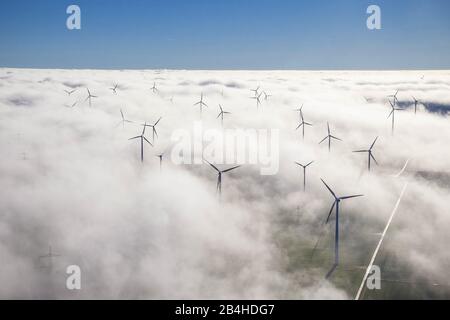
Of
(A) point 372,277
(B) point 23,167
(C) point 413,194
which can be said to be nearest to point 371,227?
(A) point 372,277

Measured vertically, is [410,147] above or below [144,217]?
above

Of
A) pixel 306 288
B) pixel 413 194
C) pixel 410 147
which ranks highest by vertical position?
pixel 410 147

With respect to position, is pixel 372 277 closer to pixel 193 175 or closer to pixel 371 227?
pixel 371 227

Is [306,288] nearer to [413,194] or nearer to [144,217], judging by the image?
[144,217]

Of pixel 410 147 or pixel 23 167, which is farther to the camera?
pixel 410 147

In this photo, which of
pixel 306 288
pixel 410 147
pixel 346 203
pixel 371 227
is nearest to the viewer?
pixel 306 288
